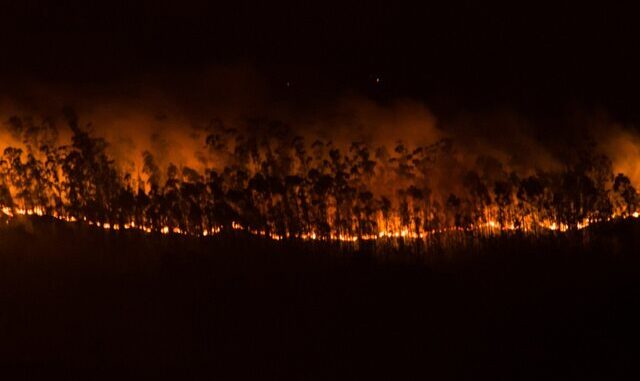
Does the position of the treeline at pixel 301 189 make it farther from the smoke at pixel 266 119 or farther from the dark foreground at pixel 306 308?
the dark foreground at pixel 306 308

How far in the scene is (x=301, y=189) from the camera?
1341 cm

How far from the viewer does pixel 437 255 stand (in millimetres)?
12367

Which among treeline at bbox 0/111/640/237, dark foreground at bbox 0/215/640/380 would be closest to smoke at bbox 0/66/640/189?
treeline at bbox 0/111/640/237

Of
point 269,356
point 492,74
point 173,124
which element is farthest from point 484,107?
point 269,356

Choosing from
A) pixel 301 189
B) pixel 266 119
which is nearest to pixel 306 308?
pixel 301 189

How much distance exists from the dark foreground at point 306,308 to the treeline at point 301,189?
1.83ft

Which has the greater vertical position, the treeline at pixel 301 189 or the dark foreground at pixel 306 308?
the treeline at pixel 301 189

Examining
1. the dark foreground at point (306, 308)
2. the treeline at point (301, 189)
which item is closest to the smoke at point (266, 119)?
the treeline at point (301, 189)

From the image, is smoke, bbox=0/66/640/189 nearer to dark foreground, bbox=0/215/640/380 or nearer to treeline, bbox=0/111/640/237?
treeline, bbox=0/111/640/237

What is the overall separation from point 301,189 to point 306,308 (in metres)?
3.10

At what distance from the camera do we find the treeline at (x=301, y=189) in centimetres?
1325

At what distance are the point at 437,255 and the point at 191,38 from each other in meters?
9.36

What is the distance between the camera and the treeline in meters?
13.2

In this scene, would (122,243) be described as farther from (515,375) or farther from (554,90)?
(554,90)
